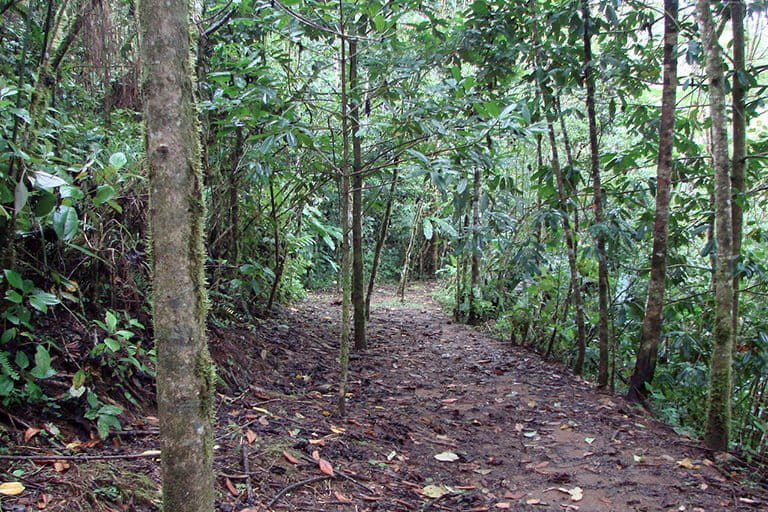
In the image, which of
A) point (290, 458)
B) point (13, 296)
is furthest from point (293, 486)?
point (13, 296)

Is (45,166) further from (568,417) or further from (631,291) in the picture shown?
(631,291)

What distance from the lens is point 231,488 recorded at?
249cm

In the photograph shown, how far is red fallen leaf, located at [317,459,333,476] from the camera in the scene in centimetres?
293

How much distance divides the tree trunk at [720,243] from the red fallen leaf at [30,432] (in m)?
4.55

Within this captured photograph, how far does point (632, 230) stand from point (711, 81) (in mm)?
1553

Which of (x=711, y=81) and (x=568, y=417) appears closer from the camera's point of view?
(x=711, y=81)

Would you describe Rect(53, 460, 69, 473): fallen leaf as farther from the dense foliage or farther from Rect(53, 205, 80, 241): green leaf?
Rect(53, 205, 80, 241): green leaf

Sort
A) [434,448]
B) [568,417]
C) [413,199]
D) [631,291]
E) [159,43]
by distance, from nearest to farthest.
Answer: [159,43]
[434,448]
[568,417]
[631,291]
[413,199]

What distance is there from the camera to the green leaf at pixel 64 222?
247cm

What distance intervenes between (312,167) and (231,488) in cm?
294

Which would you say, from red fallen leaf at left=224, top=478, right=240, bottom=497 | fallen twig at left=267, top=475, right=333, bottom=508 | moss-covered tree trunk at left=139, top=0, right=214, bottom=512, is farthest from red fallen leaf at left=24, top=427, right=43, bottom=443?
moss-covered tree trunk at left=139, top=0, right=214, bottom=512

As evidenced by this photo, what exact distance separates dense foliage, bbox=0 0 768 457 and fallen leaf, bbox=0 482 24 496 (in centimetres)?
61

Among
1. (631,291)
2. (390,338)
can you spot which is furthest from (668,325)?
(390,338)

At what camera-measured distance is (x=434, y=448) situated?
375cm
